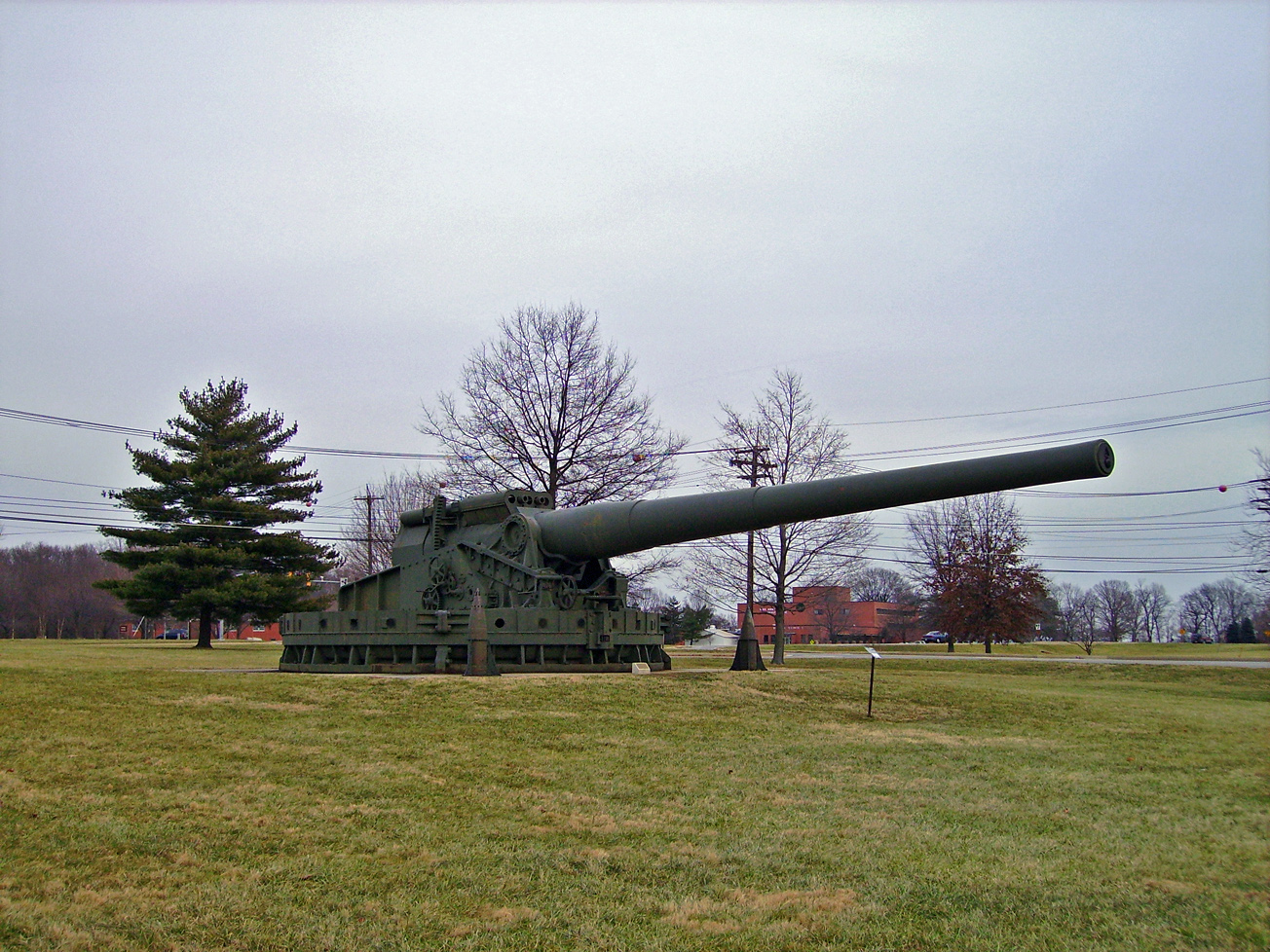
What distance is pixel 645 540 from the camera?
42.9 feet

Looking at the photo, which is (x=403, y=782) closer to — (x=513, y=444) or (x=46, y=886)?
(x=46, y=886)

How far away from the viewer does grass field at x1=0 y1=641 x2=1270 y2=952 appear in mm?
3918

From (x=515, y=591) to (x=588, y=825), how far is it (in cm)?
803

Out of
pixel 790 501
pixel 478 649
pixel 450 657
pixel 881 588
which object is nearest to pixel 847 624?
pixel 881 588

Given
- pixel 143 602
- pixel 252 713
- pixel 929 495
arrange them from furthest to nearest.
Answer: pixel 143 602, pixel 929 495, pixel 252 713

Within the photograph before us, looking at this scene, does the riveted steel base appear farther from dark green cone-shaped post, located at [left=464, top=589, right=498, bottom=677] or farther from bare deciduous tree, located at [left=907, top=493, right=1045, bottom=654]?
bare deciduous tree, located at [left=907, top=493, right=1045, bottom=654]

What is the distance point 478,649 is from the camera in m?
12.4

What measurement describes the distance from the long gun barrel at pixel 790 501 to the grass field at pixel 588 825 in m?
2.11

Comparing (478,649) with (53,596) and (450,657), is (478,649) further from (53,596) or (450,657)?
(53,596)


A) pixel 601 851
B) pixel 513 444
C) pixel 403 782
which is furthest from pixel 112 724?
pixel 513 444

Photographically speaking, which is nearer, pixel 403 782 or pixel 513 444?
pixel 403 782

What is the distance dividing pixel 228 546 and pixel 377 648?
74.7ft

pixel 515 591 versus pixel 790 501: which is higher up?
pixel 790 501

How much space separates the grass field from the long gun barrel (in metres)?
2.11
